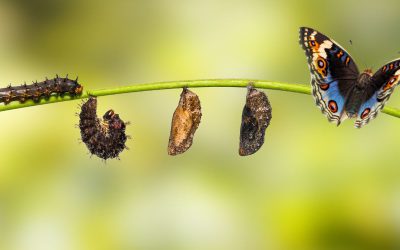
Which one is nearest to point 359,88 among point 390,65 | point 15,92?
point 390,65

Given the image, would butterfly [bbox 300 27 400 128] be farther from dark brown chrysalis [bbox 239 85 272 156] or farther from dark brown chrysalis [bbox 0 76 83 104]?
dark brown chrysalis [bbox 0 76 83 104]

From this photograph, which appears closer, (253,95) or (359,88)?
(253,95)

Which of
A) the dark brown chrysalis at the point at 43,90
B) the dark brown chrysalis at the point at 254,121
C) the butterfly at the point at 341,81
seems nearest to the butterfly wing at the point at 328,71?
the butterfly at the point at 341,81

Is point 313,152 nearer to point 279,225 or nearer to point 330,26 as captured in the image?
point 279,225

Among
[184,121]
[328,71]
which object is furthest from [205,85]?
[328,71]

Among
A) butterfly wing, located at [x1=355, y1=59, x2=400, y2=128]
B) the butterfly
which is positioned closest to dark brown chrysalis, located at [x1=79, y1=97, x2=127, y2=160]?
the butterfly

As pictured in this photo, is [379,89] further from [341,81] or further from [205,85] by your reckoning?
[205,85]

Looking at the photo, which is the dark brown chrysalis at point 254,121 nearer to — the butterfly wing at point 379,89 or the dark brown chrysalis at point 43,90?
the butterfly wing at point 379,89

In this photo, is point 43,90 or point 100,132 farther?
point 100,132
